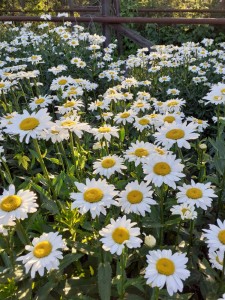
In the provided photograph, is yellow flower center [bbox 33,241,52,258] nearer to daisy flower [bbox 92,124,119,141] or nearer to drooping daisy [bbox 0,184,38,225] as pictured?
drooping daisy [bbox 0,184,38,225]

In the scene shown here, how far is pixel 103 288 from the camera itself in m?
1.45

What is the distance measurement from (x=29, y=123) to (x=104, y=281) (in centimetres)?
76

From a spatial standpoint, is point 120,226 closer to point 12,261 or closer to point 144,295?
point 144,295

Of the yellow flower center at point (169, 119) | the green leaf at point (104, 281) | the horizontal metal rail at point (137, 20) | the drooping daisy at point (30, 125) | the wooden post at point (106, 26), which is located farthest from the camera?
the wooden post at point (106, 26)

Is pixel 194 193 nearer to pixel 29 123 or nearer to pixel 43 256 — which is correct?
pixel 43 256

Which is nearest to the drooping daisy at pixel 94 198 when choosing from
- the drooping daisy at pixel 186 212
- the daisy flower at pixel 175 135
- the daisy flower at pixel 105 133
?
the drooping daisy at pixel 186 212

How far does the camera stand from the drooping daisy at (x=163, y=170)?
1588 mm

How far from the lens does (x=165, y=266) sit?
4.12 feet

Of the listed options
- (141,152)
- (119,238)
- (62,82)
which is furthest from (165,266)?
(62,82)

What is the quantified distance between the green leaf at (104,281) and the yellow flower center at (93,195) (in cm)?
28

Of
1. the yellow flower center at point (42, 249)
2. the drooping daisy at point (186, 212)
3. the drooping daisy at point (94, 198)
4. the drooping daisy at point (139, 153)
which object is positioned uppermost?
the drooping daisy at point (94, 198)

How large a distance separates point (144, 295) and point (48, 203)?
63 centimetres

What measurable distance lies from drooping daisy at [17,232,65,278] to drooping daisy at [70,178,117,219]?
0.17 metres

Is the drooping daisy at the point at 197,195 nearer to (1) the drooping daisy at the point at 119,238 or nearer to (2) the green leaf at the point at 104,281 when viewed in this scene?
(1) the drooping daisy at the point at 119,238
